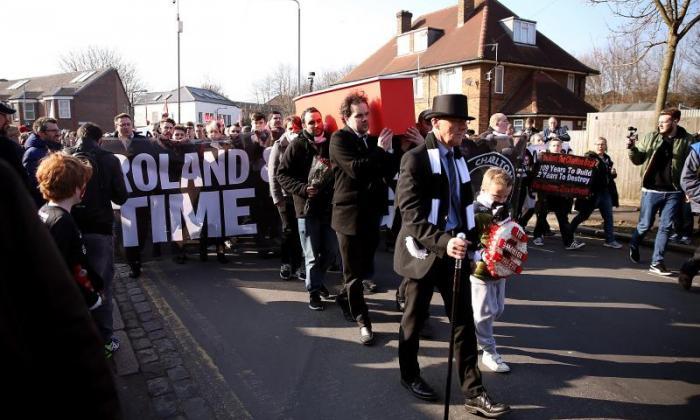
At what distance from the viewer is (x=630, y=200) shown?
43.6 feet

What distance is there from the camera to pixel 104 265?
14.9 ft

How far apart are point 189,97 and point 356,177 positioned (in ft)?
252

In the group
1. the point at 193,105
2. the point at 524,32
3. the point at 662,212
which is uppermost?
the point at 524,32

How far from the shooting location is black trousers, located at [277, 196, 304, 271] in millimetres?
6672

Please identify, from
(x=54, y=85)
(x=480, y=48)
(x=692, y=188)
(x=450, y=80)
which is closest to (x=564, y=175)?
(x=692, y=188)

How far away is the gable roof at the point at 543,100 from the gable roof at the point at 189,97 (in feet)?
176

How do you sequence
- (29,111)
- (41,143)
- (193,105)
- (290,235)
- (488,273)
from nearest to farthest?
(488,273) → (41,143) → (290,235) → (29,111) → (193,105)

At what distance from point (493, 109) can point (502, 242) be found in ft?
105

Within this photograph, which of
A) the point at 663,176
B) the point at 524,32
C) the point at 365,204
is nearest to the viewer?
the point at 365,204

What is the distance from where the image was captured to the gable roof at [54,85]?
51594 millimetres

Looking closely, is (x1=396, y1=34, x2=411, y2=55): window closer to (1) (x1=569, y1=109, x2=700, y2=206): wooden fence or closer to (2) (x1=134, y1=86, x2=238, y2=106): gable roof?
(1) (x1=569, y1=109, x2=700, y2=206): wooden fence

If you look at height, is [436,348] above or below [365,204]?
below

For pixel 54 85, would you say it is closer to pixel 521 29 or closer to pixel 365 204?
pixel 521 29

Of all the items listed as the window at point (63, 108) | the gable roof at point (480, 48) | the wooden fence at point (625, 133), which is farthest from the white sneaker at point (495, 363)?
the window at point (63, 108)
